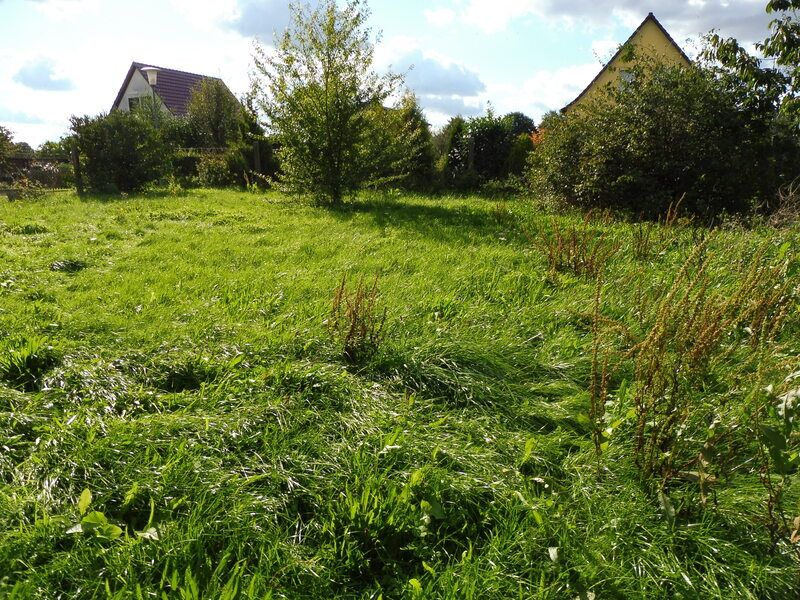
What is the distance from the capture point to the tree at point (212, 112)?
982 inches

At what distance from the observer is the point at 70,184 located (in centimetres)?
1500

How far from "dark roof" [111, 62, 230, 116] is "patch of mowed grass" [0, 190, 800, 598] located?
32.6 m

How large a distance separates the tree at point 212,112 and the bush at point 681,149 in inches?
792

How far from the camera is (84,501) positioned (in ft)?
6.60

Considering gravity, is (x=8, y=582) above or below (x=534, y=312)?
below

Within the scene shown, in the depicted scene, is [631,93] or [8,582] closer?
[8,582]

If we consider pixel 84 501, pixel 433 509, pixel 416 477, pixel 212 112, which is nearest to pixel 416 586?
pixel 433 509

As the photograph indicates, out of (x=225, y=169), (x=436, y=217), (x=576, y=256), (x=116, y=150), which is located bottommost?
(x=576, y=256)

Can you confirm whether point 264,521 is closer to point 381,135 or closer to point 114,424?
point 114,424

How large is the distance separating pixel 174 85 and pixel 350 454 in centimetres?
3827

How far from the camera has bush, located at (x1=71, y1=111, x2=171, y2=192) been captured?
45.4 feet

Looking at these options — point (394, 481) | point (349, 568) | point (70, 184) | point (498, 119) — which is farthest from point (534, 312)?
point (70, 184)

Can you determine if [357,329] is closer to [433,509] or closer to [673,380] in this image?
[433,509]

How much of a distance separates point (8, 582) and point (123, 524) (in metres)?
0.38
